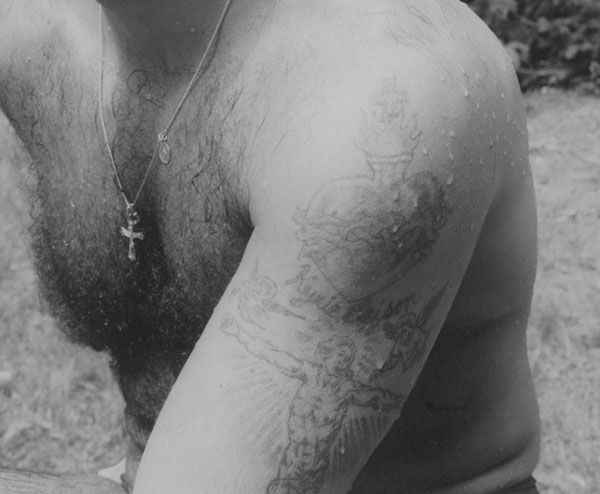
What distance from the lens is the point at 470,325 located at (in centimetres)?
173

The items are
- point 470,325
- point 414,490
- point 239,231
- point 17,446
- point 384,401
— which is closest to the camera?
point 384,401

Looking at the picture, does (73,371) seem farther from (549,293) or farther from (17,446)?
(549,293)

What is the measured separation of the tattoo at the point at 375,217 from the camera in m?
1.39

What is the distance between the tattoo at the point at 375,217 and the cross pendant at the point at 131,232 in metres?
0.45

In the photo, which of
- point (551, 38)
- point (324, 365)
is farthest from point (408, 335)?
point (551, 38)

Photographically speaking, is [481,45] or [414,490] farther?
[414,490]

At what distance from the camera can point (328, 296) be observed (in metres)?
1.42

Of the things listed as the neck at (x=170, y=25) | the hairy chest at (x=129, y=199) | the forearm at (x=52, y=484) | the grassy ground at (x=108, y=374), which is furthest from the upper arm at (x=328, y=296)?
the grassy ground at (x=108, y=374)

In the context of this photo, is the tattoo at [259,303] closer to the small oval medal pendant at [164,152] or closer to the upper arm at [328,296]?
the upper arm at [328,296]

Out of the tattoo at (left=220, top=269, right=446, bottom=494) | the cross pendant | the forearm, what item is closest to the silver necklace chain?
the cross pendant

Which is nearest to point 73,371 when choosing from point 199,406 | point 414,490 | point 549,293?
point 549,293

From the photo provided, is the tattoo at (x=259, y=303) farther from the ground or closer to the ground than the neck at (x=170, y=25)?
closer to the ground

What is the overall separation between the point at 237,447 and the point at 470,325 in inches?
18.0

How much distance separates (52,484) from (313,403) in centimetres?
77
